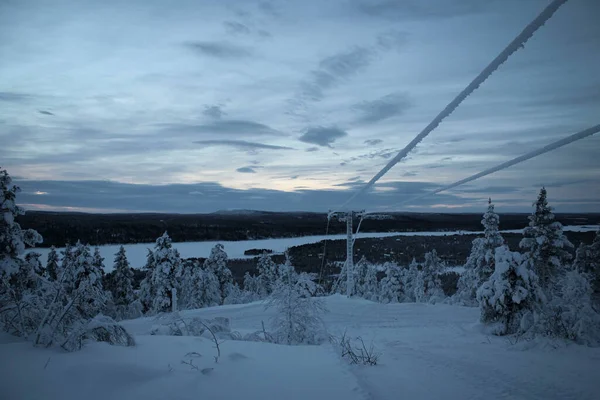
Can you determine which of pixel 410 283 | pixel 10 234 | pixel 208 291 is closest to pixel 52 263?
pixel 208 291

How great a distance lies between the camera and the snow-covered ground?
3723 millimetres

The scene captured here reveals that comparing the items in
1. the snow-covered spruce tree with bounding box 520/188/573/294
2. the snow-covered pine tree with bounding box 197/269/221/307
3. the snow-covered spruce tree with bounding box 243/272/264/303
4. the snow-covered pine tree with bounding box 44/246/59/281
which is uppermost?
the snow-covered spruce tree with bounding box 520/188/573/294

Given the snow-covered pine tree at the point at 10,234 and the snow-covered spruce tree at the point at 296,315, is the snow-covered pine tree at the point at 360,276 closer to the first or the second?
the snow-covered pine tree at the point at 10,234

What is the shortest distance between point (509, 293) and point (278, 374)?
8.79 metres

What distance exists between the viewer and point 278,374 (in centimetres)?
458

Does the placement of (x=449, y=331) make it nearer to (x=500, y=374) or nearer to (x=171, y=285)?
(x=500, y=374)

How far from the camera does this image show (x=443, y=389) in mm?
4508

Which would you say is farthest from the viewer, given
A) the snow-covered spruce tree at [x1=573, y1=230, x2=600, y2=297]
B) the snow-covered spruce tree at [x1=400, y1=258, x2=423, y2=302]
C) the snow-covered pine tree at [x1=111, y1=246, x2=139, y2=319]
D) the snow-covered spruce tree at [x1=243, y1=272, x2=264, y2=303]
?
the snow-covered spruce tree at [x1=400, y1=258, x2=423, y2=302]

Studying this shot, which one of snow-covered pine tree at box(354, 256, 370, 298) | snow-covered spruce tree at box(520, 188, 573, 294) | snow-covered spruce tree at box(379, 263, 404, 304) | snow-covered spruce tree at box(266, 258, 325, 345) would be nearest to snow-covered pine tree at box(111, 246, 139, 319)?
snow-covered pine tree at box(354, 256, 370, 298)

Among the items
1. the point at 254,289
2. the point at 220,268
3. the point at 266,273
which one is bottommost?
the point at 254,289

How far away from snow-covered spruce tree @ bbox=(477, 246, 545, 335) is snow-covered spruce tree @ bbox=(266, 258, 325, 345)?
221 inches

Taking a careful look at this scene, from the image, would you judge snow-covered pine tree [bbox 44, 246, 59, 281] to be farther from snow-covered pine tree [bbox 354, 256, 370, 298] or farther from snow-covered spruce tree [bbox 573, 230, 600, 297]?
snow-covered spruce tree [bbox 573, 230, 600, 297]

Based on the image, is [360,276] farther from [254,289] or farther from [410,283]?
[254,289]

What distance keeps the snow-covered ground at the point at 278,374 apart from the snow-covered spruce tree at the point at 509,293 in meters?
3.12
